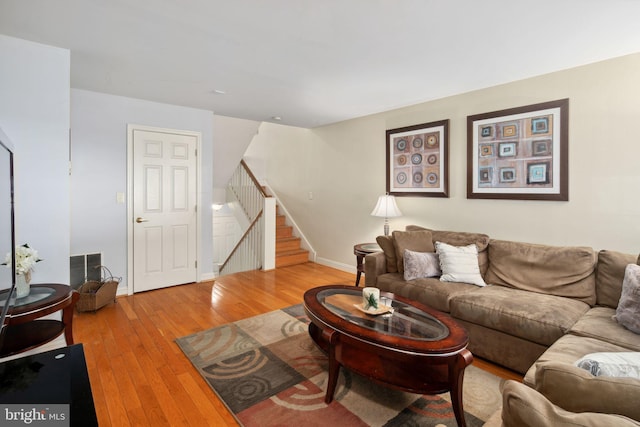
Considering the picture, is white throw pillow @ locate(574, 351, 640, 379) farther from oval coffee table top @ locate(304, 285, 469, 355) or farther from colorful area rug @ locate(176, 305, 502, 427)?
colorful area rug @ locate(176, 305, 502, 427)

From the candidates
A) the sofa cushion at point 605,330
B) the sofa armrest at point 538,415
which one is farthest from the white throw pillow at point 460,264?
the sofa armrest at point 538,415

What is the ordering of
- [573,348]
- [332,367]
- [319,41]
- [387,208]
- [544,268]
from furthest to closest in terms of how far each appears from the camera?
1. [387,208]
2. [544,268]
3. [319,41]
4. [332,367]
5. [573,348]

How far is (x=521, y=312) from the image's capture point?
2260mm

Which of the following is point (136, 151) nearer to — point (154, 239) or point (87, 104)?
point (87, 104)

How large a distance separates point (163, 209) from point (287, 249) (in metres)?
2.23

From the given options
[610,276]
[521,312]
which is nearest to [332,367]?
[521,312]

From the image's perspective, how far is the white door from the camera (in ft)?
13.0

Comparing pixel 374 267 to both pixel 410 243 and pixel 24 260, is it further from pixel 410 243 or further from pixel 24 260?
pixel 24 260

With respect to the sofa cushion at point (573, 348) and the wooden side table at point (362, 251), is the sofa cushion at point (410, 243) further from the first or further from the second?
the sofa cushion at point (573, 348)

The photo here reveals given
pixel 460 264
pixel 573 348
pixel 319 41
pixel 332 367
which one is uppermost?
pixel 319 41

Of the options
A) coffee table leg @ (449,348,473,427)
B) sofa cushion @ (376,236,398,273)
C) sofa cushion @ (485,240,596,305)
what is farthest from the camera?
sofa cushion @ (376,236,398,273)

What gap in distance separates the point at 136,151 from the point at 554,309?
14.4 feet

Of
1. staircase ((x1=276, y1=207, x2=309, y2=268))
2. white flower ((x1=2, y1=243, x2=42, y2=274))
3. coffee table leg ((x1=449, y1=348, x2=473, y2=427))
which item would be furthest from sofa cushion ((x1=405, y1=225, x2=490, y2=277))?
white flower ((x1=2, y1=243, x2=42, y2=274))

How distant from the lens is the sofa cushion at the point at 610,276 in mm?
2354
